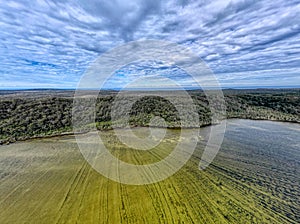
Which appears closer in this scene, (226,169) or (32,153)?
(226,169)

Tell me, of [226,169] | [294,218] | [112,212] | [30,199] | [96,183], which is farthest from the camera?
[226,169]

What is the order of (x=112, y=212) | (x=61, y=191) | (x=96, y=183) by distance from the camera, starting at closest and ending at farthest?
(x=112, y=212)
(x=61, y=191)
(x=96, y=183)

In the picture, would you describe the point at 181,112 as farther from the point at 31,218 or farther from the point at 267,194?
the point at 31,218

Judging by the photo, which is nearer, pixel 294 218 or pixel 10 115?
pixel 294 218

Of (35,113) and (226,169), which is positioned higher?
(35,113)

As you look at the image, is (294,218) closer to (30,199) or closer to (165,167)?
(165,167)

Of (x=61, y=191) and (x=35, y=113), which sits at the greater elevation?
(x=35, y=113)

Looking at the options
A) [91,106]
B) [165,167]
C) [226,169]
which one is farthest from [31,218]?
[91,106]

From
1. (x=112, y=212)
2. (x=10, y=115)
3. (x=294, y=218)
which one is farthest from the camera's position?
(x=10, y=115)

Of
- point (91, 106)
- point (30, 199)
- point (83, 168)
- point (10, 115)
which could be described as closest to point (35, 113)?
point (10, 115)
